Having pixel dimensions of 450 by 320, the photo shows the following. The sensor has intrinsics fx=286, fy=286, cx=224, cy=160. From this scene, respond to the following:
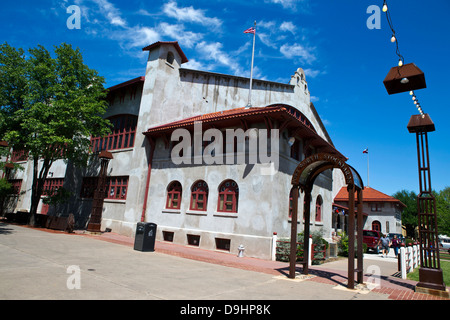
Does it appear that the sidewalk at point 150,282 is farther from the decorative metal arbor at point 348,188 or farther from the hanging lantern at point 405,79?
the hanging lantern at point 405,79

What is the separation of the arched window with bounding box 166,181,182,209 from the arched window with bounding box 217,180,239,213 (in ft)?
11.0

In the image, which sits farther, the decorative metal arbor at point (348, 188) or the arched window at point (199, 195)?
the arched window at point (199, 195)

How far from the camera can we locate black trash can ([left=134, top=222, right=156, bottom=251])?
1352 centimetres

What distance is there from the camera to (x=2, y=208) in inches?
1389

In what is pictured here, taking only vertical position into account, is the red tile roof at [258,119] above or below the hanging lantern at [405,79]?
above

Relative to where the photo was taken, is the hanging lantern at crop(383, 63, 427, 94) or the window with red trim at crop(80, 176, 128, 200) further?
the window with red trim at crop(80, 176, 128, 200)

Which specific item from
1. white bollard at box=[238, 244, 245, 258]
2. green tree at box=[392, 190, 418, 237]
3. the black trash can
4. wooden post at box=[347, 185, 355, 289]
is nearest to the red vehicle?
white bollard at box=[238, 244, 245, 258]

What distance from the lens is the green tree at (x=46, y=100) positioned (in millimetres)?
17141

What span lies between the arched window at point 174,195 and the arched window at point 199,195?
121 cm

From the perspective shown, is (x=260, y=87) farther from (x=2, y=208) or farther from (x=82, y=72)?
(x=2, y=208)

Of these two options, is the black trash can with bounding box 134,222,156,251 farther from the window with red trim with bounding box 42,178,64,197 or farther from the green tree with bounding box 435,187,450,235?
the green tree with bounding box 435,187,450,235

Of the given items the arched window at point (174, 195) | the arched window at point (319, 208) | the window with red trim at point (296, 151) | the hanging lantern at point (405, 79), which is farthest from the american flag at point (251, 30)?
the hanging lantern at point (405, 79)

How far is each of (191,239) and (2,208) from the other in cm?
3076

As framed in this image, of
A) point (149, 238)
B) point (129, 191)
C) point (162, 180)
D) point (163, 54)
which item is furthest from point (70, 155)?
point (149, 238)
